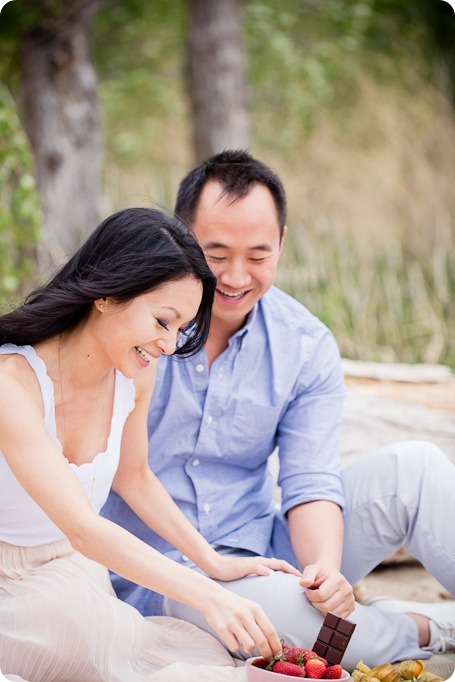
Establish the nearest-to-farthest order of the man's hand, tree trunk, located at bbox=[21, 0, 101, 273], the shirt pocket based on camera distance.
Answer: the man's hand → the shirt pocket → tree trunk, located at bbox=[21, 0, 101, 273]

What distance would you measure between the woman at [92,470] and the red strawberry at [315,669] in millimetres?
89

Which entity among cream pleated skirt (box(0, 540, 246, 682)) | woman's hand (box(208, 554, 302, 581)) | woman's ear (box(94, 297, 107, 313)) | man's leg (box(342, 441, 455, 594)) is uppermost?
woman's ear (box(94, 297, 107, 313))

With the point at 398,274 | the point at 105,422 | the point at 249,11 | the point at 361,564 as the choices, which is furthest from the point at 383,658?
the point at 249,11

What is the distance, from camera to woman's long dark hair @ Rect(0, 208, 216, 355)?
7.71 feet

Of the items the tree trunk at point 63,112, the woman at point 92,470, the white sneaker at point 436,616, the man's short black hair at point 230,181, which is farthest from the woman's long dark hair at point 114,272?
the tree trunk at point 63,112

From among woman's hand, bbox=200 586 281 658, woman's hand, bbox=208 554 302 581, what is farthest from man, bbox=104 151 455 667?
woman's hand, bbox=200 586 281 658

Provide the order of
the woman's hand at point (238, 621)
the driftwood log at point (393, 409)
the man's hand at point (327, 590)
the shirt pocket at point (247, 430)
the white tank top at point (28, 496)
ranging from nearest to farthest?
1. the woman's hand at point (238, 621)
2. the white tank top at point (28, 496)
3. the man's hand at point (327, 590)
4. the shirt pocket at point (247, 430)
5. the driftwood log at point (393, 409)

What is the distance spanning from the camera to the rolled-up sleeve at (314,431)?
2.93 metres

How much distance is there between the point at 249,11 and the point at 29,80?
4.71 metres

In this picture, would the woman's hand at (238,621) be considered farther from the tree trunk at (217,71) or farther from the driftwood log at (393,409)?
the tree trunk at (217,71)

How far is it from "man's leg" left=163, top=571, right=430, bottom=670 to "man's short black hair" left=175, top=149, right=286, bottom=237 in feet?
3.55

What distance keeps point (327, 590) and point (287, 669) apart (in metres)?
0.45

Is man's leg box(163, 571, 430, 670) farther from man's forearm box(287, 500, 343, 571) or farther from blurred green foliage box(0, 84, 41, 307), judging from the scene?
blurred green foliage box(0, 84, 41, 307)

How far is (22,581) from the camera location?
2410 millimetres
